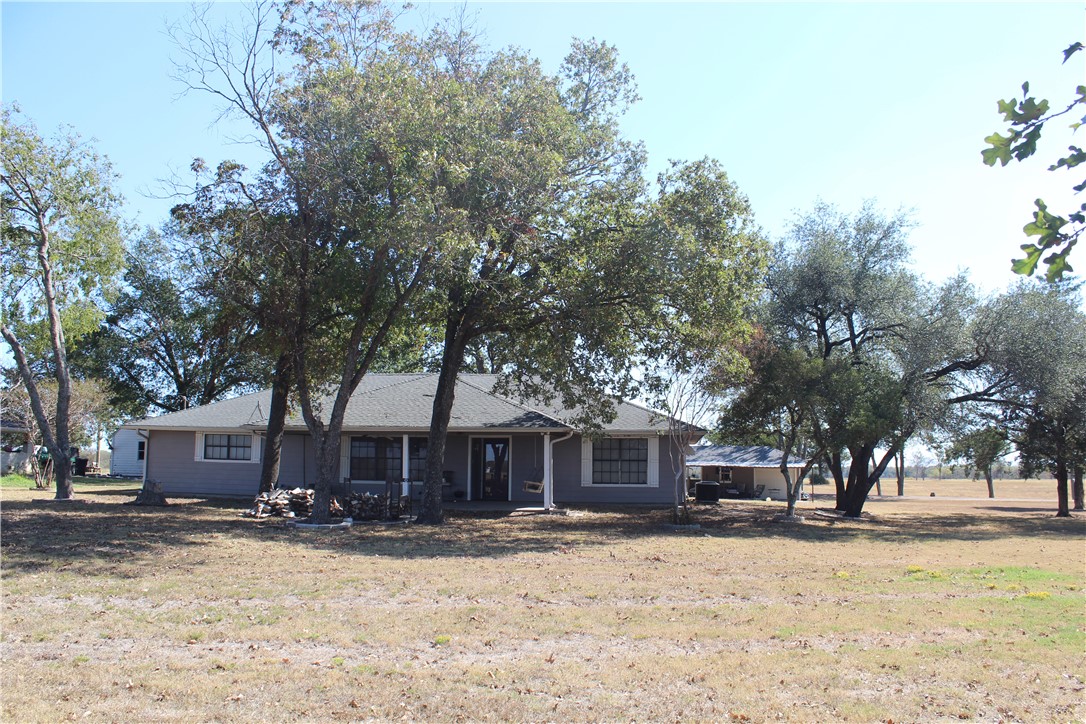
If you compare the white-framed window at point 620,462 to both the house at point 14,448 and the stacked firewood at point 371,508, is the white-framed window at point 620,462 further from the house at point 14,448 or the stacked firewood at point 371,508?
the house at point 14,448

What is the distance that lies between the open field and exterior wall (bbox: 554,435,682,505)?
30.0 feet

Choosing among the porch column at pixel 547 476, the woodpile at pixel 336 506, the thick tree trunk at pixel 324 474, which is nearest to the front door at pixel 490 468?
the porch column at pixel 547 476

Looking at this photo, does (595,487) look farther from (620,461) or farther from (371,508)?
(371,508)

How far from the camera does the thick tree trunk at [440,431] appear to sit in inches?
686

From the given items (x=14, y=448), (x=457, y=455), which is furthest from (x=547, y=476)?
(x=14, y=448)

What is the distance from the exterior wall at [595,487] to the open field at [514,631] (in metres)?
9.13

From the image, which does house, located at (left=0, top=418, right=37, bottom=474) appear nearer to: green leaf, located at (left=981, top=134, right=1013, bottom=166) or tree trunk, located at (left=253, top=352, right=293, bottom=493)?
tree trunk, located at (left=253, top=352, right=293, bottom=493)

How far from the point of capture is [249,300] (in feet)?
53.5

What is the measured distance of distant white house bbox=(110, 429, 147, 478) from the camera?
40.6 meters

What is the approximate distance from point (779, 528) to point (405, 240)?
1169cm

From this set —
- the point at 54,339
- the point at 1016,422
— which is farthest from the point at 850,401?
the point at 54,339

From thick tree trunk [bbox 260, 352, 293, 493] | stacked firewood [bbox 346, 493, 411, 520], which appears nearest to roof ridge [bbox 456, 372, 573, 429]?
stacked firewood [bbox 346, 493, 411, 520]

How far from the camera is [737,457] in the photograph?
3969cm

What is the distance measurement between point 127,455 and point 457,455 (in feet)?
85.9
